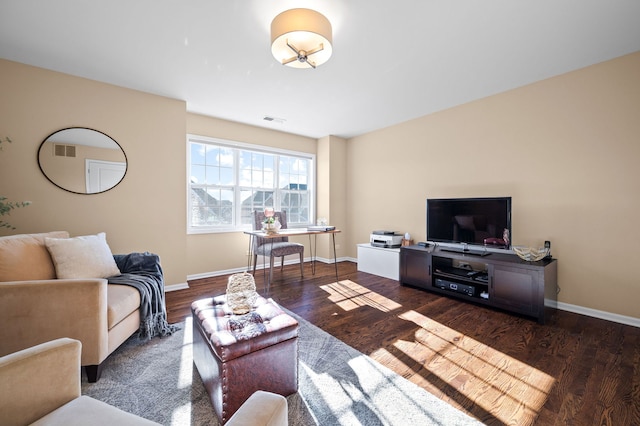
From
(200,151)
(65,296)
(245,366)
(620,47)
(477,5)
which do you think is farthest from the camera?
(200,151)

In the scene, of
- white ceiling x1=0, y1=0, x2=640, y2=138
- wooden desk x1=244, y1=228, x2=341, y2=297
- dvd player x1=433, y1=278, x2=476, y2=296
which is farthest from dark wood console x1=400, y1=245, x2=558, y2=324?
white ceiling x1=0, y1=0, x2=640, y2=138

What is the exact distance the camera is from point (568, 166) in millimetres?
2814

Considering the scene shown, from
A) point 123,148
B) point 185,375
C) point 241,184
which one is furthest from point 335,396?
point 241,184

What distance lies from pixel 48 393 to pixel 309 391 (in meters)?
1.19

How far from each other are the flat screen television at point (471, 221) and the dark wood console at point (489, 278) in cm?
20

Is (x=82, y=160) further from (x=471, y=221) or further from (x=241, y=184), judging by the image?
(x=471, y=221)

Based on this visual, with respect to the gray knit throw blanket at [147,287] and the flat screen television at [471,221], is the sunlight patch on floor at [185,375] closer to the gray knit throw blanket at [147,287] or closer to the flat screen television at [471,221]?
the gray knit throw blanket at [147,287]

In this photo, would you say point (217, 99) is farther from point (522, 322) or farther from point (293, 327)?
point (522, 322)

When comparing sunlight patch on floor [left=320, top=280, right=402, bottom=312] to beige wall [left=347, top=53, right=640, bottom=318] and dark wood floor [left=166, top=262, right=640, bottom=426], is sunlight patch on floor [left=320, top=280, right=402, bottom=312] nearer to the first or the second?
dark wood floor [left=166, top=262, right=640, bottom=426]

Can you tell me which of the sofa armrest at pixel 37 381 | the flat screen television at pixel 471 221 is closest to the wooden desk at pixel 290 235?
the flat screen television at pixel 471 221

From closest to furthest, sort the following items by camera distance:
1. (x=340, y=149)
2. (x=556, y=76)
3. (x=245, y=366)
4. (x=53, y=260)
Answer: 1. (x=245, y=366)
2. (x=53, y=260)
3. (x=556, y=76)
4. (x=340, y=149)

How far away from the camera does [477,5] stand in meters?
1.89

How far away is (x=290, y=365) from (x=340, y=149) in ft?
14.6

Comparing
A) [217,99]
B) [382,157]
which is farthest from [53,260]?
[382,157]
